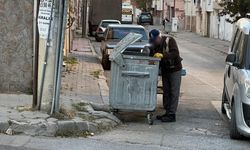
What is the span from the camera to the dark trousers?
33.7 ft

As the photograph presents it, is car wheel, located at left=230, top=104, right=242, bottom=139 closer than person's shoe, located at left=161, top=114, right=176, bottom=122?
Yes

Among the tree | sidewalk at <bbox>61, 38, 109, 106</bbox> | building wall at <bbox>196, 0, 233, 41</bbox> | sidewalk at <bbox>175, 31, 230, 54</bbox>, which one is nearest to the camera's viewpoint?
sidewalk at <bbox>61, 38, 109, 106</bbox>

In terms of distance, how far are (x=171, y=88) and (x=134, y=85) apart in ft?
3.02

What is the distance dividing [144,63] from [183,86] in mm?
7231

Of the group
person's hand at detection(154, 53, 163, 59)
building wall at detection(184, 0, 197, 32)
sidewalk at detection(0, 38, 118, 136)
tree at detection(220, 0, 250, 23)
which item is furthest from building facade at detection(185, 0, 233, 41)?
person's hand at detection(154, 53, 163, 59)

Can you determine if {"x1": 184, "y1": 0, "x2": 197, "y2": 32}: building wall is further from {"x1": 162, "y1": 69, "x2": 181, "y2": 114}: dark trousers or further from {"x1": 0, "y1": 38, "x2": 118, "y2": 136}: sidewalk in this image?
{"x1": 162, "y1": 69, "x2": 181, "y2": 114}: dark trousers

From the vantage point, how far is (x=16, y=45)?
11.0m

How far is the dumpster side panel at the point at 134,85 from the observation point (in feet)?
31.8

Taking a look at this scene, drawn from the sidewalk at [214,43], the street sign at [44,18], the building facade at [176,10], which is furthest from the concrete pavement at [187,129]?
the building facade at [176,10]

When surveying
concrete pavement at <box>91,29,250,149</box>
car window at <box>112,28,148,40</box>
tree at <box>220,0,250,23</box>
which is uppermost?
tree at <box>220,0,250,23</box>

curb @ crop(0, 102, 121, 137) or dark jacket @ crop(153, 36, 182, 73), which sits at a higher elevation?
dark jacket @ crop(153, 36, 182, 73)

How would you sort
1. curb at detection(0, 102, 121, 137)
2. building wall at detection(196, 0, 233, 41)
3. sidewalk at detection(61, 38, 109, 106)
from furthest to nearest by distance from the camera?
building wall at detection(196, 0, 233, 41)
sidewalk at detection(61, 38, 109, 106)
curb at detection(0, 102, 121, 137)

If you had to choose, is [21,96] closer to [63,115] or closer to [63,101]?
[63,101]

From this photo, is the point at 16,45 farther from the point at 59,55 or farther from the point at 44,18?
the point at 59,55
